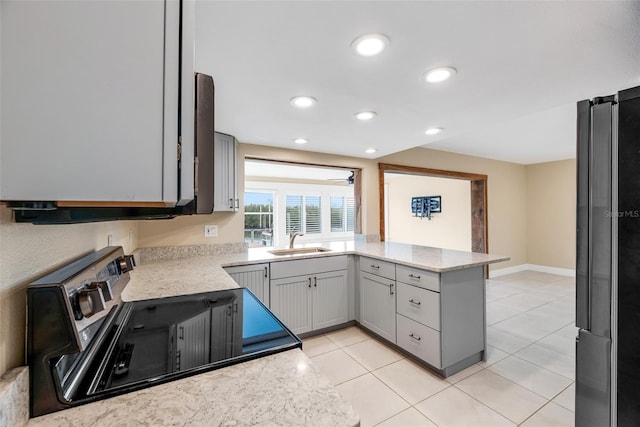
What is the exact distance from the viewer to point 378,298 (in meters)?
2.70

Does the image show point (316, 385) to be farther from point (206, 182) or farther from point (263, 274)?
point (263, 274)

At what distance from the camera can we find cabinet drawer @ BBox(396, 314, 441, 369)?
2127mm

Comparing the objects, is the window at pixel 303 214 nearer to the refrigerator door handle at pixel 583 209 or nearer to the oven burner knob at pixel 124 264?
the oven burner knob at pixel 124 264

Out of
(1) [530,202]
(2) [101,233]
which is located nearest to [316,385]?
(2) [101,233]

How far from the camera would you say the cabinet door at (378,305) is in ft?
8.33

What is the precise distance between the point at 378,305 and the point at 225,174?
1.99 m

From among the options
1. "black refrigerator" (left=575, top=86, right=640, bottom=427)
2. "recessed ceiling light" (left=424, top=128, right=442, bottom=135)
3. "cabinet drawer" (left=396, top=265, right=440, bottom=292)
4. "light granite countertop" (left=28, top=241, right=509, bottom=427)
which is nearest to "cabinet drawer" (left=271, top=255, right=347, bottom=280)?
"cabinet drawer" (left=396, top=265, right=440, bottom=292)

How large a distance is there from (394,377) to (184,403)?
1959 mm

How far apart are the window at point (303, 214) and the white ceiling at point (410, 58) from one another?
4.98m

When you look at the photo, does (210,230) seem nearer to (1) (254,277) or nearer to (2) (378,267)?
(1) (254,277)

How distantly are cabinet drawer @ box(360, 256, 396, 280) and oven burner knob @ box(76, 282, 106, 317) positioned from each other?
2.20 meters

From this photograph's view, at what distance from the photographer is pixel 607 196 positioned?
35.4 inches

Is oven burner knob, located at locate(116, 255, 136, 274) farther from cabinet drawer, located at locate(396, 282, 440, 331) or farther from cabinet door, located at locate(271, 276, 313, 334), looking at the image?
cabinet drawer, located at locate(396, 282, 440, 331)

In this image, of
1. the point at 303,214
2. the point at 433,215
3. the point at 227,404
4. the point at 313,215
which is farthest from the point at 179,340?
the point at 313,215
